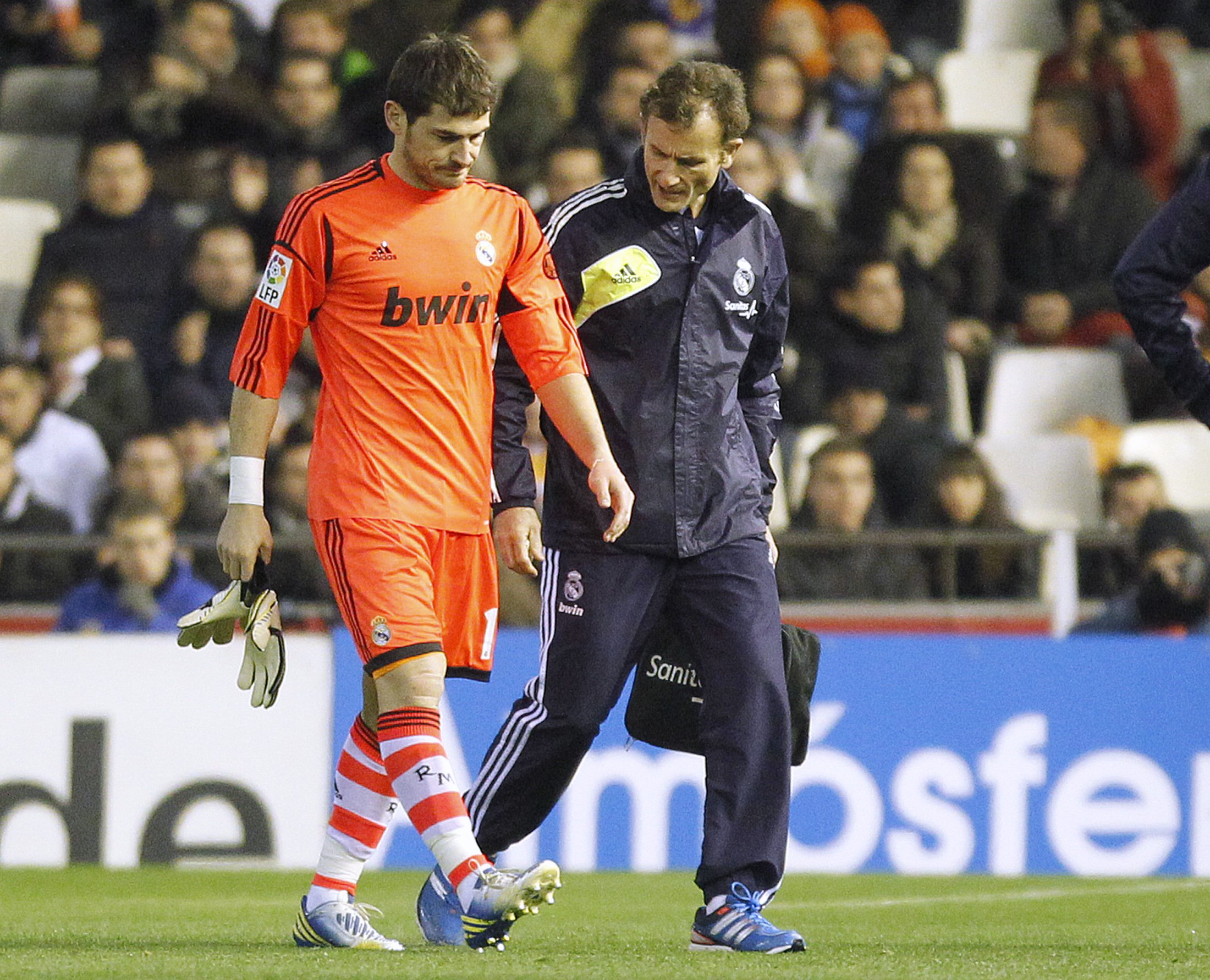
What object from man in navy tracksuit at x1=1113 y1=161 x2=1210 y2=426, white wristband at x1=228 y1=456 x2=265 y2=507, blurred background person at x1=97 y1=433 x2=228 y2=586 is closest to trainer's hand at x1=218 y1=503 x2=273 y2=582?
white wristband at x1=228 y1=456 x2=265 y2=507

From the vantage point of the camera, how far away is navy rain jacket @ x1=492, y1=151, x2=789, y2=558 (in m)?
5.58

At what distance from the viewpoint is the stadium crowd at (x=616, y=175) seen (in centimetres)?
1062

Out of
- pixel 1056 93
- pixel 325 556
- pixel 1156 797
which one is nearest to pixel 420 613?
pixel 325 556

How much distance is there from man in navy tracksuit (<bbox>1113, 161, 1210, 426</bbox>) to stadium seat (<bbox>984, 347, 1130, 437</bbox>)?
7.42m

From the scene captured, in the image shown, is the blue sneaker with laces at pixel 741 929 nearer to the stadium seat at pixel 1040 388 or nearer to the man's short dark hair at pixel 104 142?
the stadium seat at pixel 1040 388

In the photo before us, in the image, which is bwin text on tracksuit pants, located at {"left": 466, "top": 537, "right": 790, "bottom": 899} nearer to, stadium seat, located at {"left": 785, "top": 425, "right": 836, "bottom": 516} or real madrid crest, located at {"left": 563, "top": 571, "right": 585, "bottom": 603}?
real madrid crest, located at {"left": 563, "top": 571, "right": 585, "bottom": 603}

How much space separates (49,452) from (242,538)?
6254 millimetres

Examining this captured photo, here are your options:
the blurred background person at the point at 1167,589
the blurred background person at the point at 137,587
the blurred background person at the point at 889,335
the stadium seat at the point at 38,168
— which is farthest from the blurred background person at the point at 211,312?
the blurred background person at the point at 1167,589

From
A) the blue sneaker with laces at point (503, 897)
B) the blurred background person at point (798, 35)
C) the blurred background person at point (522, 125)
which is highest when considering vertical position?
the blurred background person at point (798, 35)

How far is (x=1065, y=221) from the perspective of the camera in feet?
43.8

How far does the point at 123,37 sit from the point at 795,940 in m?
10.5

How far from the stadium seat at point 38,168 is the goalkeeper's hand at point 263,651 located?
30.8 ft

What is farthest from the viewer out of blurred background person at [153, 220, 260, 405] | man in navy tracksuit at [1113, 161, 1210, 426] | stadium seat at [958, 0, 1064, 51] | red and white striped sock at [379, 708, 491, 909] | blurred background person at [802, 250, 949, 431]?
stadium seat at [958, 0, 1064, 51]

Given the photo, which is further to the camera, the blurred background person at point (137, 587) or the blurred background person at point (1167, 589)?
the blurred background person at point (1167, 589)
